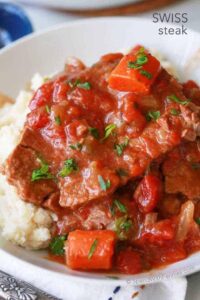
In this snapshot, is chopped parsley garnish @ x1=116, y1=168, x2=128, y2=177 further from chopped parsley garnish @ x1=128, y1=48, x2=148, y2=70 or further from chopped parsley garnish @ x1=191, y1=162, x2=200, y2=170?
chopped parsley garnish @ x1=128, y1=48, x2=148, y2=70

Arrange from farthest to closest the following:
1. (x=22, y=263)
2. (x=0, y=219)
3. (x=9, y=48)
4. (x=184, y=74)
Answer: (x=9, y=48)
(x=184, y=74)
(x=0, y=219)
(x=22, y=263)

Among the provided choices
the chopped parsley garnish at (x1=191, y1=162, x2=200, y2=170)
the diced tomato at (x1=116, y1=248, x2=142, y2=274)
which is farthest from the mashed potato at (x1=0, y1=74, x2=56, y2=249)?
the chopped parsley garnish at (x1=191, y1=162, x2=200, y2=170)

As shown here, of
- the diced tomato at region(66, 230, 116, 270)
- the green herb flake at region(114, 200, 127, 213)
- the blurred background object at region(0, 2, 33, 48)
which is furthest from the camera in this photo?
the blurred background object at region(0, 2, 33, 48)

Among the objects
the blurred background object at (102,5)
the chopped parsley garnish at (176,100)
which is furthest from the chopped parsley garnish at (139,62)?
the blurred background object at (102,5)

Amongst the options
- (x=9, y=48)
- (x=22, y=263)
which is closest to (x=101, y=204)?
(x=22, y=263)

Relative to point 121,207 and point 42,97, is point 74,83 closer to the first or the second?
point 42,97

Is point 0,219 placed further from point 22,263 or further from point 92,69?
point 92,69

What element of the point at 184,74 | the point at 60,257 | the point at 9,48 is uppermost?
the point at 9,48
